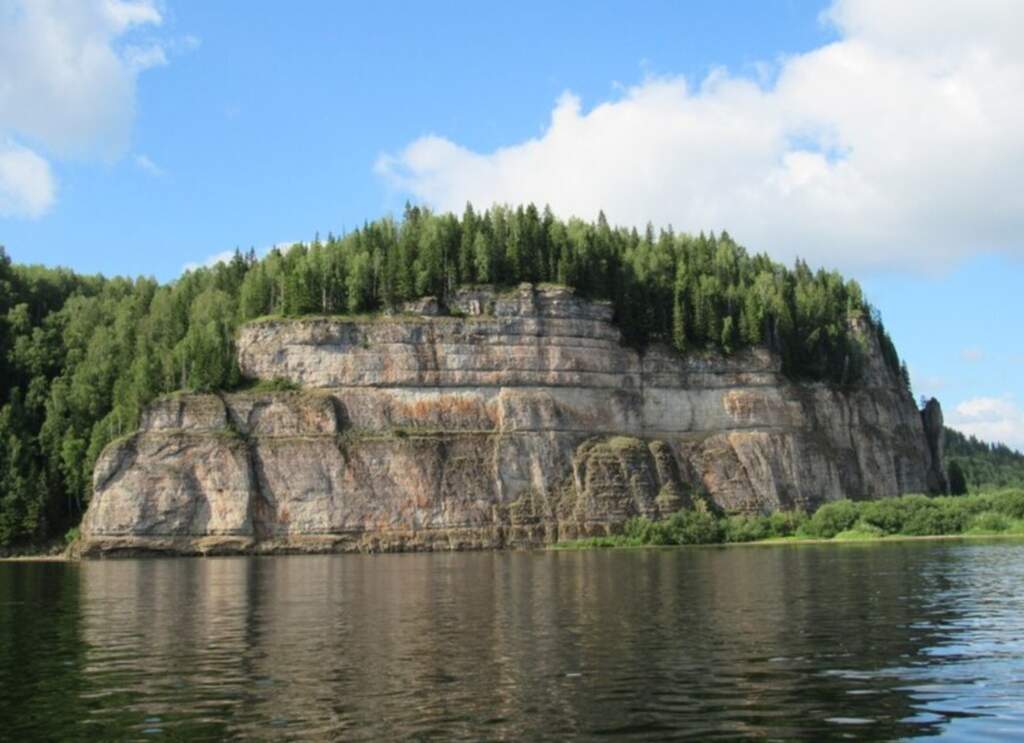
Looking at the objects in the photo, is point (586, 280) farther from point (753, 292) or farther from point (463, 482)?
point (463, 482)

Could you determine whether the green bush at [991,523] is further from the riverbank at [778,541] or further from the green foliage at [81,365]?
the green foliage at [81,365]

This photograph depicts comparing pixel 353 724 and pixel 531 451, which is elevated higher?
pixel 531 451

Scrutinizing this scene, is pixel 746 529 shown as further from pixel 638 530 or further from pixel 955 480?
pixel 955 480

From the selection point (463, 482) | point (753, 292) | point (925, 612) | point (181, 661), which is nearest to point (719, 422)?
point (753, 292)

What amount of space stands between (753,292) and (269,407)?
196ft

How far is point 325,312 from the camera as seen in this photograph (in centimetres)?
12612

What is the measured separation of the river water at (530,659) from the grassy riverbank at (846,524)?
4904 centimetres

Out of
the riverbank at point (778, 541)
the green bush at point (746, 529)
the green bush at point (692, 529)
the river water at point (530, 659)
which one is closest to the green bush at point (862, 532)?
the riverbank at point (778, 541)

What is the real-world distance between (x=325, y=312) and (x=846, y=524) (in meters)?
59.4

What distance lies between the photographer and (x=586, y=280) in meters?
133

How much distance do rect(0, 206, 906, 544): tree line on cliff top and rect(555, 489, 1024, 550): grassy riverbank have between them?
80.6 feet

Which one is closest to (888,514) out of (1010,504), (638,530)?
(1010,504)

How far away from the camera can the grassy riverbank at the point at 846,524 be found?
373 feet

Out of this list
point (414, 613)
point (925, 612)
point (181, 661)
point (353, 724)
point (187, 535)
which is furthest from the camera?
point (187, 535)
